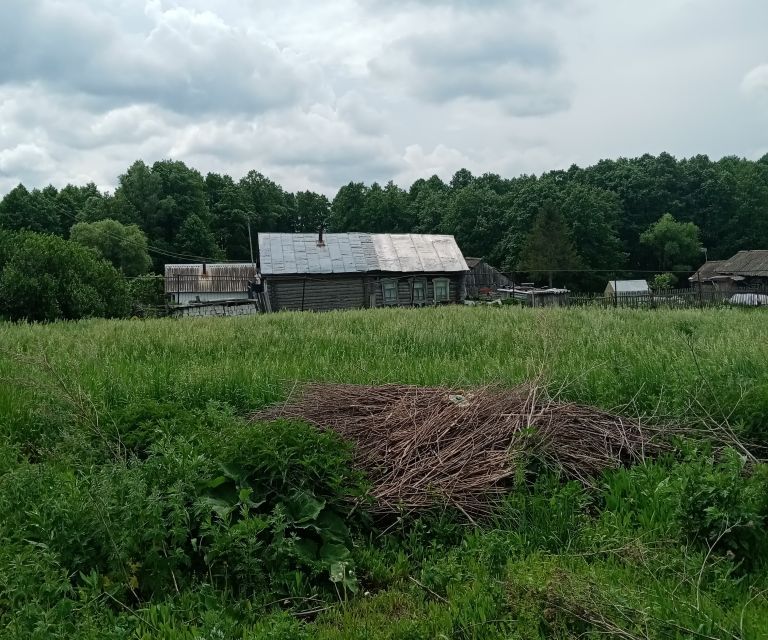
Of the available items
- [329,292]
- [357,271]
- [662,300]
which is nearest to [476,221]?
[357,271]

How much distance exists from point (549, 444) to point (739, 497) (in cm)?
142

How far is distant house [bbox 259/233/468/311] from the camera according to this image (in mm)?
33031

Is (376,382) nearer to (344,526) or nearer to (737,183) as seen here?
(344,526)

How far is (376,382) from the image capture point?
704 centimetres

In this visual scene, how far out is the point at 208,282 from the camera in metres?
43.3

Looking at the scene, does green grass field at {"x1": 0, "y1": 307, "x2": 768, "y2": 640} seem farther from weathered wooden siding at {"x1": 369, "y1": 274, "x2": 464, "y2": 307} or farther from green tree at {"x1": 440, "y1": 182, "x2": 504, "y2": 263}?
green tree at {"x1": 440, "y1": 182, "x2": 504, "y2": 263}

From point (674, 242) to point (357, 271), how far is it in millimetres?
48601

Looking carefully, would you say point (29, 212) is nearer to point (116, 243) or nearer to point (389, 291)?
point (116, 243)

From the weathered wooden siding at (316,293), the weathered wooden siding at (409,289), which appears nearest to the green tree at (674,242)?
the weathered wooden siding at (409,289)

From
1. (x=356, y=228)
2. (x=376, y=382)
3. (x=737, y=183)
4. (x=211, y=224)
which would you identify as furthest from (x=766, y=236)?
(x=376, y=382)

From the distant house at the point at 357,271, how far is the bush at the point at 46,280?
426 inches

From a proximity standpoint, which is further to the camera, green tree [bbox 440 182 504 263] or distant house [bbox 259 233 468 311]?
green tree [bbox 440 182 504 263]

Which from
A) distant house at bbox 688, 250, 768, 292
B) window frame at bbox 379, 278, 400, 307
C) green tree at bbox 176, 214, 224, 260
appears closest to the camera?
window frame at bbox 379, 278, 400, 307

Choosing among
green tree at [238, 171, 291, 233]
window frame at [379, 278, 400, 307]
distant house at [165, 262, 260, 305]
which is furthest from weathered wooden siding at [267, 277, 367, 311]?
green tree at [238, 171, 291, 233]
